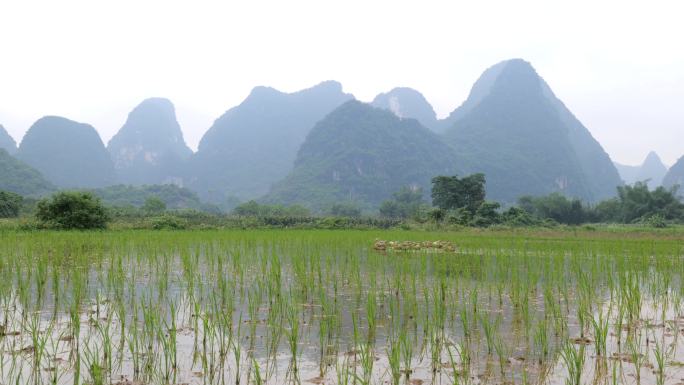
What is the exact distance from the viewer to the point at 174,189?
80.7 m

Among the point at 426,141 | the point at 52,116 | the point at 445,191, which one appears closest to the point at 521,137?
the point at 426,141

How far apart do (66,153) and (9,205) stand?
10629 cm

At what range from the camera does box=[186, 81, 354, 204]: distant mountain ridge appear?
5477 inches

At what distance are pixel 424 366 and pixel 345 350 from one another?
65 cm

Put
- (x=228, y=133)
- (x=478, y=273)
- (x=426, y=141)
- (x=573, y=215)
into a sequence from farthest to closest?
(x=228, y=133), (x=426, y=141), (x=573, y=215), (x=478, y=273)

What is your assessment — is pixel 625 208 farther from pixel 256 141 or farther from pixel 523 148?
pixel 256 141

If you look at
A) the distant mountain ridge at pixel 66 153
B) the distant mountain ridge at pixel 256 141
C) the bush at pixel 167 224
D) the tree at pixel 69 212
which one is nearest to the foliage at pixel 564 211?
the bush at pixel 167 224

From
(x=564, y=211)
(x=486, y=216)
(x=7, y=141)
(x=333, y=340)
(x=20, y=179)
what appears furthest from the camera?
(x=7, y=141)

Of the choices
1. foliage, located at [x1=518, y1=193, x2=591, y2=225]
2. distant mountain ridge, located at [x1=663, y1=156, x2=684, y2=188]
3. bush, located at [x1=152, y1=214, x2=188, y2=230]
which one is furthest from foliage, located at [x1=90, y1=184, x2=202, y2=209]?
distant mountain ridge, located at [x1=663, y1=156, x2=684, y2=188]

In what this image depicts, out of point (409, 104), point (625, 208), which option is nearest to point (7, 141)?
point (409, 104)

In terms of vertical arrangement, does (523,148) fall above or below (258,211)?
above

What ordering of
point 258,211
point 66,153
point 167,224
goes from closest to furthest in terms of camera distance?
1. point 167,224
2. point 258,211
3. point 66,153

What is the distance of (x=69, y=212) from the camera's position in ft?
58.5

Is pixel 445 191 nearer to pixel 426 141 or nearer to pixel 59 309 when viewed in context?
pixel 59 309
